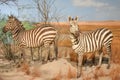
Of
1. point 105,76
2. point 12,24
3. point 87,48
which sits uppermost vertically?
point 12,24

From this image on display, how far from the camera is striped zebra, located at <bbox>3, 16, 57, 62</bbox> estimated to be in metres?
12.5

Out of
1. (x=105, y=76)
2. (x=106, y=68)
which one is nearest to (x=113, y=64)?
(x=106, y=68)

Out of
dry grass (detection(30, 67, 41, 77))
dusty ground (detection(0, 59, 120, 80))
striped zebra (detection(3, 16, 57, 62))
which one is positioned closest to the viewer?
dusty ground (detection(0, 59, 120, 80))

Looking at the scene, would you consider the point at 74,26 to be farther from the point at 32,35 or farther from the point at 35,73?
the point at 32,35

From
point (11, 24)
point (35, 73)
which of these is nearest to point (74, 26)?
point (35, 73)

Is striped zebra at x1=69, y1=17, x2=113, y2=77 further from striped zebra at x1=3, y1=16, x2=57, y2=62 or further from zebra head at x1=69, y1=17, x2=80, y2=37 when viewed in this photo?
striped zebra at x1=3, y1=16, x2=57, y2=62

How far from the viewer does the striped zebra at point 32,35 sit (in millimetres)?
12531

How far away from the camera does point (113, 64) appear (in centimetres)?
1184

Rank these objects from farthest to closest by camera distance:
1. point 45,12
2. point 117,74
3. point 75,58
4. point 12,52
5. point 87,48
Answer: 1. point 45,12
2. point 12,52
3. point 75,58
4. point 87,48
5. point 117,74

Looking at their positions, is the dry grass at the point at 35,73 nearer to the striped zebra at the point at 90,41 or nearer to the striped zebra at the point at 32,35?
the striped zebra at the point at 90,41

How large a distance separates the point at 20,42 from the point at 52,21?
2748 millimetres

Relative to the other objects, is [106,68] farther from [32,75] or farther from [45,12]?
[45,12]

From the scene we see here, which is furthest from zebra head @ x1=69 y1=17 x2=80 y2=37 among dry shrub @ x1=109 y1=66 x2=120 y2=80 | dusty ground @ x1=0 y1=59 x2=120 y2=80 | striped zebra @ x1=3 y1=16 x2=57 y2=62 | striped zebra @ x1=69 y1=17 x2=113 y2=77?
striped zebra @ x1=3 y1=16 x2=57 y2=62

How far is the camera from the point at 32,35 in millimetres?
12883
